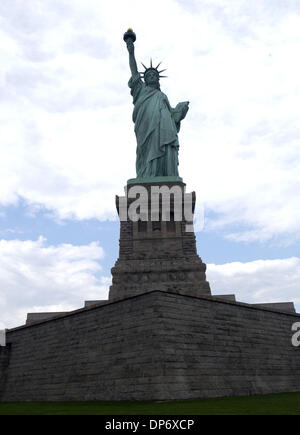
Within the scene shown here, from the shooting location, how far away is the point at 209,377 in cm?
1256

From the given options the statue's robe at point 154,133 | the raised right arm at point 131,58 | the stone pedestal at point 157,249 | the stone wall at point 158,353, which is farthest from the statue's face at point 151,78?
the stone wall at point 158,353

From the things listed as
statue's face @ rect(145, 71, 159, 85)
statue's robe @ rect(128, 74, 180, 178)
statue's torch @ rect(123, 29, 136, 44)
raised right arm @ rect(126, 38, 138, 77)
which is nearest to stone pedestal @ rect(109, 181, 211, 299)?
statue's robe @ rect(128, 74, 180, 178)

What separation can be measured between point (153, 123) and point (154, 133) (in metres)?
0.82

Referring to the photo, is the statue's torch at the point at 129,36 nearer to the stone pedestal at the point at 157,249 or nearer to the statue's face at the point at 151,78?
the statue's face at the point at 151,78

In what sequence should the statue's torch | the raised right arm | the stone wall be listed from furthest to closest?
the raised right arm
the statue's torch
the stone wall

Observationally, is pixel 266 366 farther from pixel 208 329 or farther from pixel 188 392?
pixel 188 392

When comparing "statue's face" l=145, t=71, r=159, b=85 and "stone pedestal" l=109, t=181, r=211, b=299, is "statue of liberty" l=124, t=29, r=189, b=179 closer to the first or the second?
"statue's face" l=145, t=71, r=159, b=85

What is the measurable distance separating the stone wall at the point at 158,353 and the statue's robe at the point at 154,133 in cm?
1569

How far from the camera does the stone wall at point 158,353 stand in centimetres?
1212

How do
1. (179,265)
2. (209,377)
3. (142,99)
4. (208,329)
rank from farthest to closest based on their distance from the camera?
(142,99)
(179,265)
(208,329)
(209,377)

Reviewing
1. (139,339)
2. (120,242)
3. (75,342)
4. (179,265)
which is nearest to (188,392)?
(139,339)

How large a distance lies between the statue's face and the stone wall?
2258 centimetres

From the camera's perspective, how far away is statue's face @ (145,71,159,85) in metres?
Answer: 32.7
